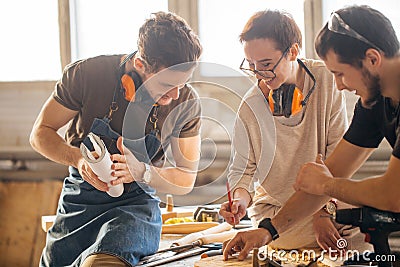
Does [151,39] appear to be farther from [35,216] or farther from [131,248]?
[35,216]

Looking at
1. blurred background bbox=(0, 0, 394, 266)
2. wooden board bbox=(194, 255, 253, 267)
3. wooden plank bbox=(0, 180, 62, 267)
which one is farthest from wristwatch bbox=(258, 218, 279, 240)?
wooden plank bbox=(0, 180, 62, 267)

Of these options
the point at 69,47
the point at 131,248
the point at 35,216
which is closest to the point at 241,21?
the point at 69,47

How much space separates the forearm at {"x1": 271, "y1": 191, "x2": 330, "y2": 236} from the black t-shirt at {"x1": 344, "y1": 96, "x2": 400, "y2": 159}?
216mm

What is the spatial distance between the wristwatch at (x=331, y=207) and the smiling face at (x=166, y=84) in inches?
24.9

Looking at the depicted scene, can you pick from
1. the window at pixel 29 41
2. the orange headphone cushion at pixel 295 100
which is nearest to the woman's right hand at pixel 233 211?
the orange headphone cushion at pixel 295 100

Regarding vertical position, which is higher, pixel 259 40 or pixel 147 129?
pixel 259 40

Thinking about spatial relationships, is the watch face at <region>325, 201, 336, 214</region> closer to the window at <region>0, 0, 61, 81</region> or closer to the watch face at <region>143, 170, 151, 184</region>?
the watch face at <region>143, 170, 151, 184</region>

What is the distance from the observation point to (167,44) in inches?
89.8

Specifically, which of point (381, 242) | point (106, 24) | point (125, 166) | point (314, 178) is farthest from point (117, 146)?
point (106, 24)

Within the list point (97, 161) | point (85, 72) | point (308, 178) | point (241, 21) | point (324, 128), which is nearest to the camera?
point (308, 178)

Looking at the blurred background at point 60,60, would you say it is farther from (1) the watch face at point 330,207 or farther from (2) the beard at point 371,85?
(2) the beard at point 371,85

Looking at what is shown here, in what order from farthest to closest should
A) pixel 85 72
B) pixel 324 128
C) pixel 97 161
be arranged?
pixel 85 72, pixel 324 128, pixel 97 161

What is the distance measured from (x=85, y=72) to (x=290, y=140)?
0.79 m

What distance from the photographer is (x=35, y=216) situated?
160 inches
